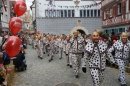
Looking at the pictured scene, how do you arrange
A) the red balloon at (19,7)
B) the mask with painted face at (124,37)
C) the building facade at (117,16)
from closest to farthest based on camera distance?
the mask with painted face at (124,37), the red balloon at (19,7), the building facade at (117,16)

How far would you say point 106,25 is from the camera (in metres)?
26.9

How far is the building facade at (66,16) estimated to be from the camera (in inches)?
1277

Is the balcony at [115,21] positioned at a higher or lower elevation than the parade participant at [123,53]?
higher

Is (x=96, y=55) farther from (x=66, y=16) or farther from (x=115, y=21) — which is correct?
(x=66, y=16)

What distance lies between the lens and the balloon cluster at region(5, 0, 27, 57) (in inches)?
253

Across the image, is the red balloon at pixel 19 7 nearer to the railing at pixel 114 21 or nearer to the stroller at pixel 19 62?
the stroller at pixel 19 62

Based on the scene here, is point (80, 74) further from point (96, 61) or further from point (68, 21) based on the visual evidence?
point (68, 21)

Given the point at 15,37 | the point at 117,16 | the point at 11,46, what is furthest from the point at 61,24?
the point at 11,46

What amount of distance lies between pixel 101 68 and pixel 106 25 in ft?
70.4

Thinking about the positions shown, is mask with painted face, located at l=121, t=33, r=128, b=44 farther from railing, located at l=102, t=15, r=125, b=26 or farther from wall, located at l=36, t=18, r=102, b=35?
wall, located at l=36, t=18, r=102, b=35

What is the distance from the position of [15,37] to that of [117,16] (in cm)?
1822

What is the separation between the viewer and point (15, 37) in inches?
262

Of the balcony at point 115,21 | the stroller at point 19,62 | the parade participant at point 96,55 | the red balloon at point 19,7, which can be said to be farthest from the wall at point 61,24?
the parade participant at point 96,55

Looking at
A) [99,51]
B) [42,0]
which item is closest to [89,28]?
[42,0]
